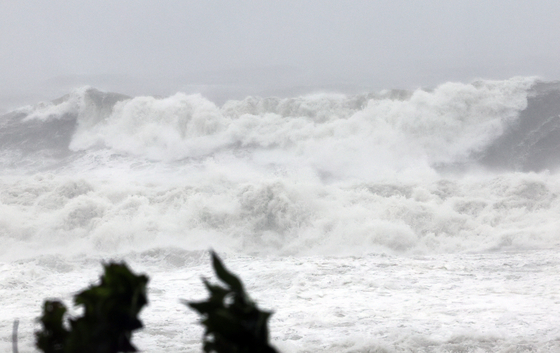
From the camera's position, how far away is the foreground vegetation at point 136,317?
1.29 meters

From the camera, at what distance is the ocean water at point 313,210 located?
7.51 m

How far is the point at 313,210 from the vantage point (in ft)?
50.6

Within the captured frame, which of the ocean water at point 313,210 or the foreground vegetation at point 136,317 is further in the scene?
the ocean water at point 313,210

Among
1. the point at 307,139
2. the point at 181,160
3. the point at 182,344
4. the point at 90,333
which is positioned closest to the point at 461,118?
the point at 307,139

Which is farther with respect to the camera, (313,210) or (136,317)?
(313,210)

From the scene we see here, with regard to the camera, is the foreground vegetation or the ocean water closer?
the foreground vegetation

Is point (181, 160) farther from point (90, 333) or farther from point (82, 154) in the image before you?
point (90, 333)

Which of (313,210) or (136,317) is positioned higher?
(136,317)

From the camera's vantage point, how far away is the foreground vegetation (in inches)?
50.7

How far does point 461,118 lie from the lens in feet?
75.0

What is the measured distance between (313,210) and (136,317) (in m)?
14.2

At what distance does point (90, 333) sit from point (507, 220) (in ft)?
48.6

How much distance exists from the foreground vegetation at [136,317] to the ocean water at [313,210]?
17.4 ft

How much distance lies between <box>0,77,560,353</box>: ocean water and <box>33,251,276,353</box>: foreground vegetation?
5.29 m
